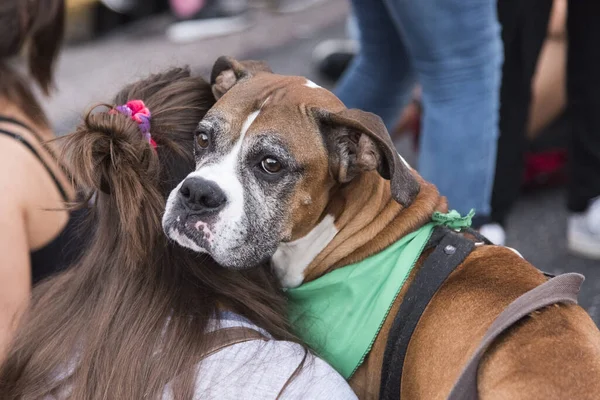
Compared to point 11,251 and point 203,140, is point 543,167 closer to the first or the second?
point 203,140

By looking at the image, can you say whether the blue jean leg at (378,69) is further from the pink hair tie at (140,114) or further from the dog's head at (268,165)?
the pink hair tie at (140,114)

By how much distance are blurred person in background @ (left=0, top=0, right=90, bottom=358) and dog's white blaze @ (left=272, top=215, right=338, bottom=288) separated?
0.66 meters

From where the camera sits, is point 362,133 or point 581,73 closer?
point 362,133

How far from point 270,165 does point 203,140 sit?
0.75 feet

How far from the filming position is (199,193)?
7.82 ft

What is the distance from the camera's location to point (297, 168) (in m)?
2.54

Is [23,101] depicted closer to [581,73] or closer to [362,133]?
[362,133]

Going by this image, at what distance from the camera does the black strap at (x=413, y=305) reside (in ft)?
7.53

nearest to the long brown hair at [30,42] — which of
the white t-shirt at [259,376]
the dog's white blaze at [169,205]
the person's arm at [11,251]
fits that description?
the person's arm at [11,251]

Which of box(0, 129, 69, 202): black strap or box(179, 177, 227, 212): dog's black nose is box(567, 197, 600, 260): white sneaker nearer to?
box(179, 177, 227, 212): dog's black nose

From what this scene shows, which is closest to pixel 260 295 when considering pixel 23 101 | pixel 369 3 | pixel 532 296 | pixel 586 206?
pixel 532 296

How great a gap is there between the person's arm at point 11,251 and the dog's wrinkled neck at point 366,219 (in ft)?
3.07

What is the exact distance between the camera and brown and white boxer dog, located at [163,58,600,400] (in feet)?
7.29

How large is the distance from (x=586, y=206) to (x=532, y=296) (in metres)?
2.08
